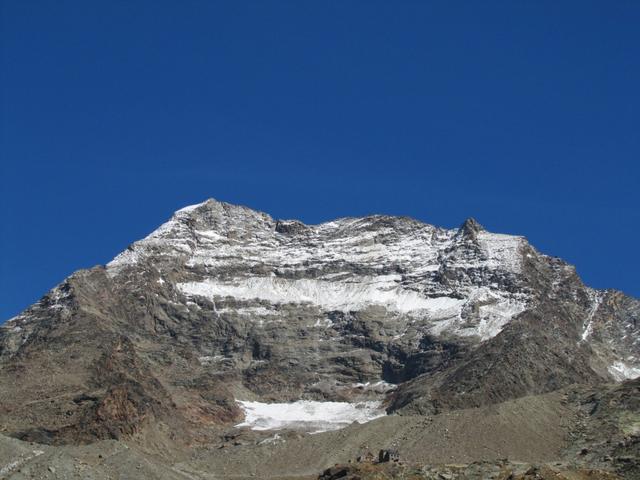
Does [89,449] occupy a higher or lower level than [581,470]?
higher

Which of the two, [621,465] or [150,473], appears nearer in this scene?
[621,465]

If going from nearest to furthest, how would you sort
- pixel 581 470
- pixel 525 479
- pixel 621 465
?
pixel 525 479
pixel 581 470
pixel 621 465

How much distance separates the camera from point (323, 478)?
17425 cm

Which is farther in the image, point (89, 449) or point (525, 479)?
point (89, 449)

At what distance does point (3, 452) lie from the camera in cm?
18312

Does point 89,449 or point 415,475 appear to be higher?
point 89,449

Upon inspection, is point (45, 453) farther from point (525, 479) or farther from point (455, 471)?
point (525, 479)

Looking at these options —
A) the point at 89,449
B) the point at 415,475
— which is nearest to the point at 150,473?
the point at 89,449

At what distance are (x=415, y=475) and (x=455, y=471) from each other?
474 cm

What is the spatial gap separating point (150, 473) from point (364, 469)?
123 feet

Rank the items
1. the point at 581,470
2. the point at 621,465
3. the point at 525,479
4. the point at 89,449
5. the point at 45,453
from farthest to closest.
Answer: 1. the point at 89,449
2. the point at 45,453
3. the point at 621,465
4. the point at 581,470
5. the point at 525,479

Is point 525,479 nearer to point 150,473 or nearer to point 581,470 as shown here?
point 581,470

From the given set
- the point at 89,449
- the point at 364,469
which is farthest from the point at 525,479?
the point at 89,449

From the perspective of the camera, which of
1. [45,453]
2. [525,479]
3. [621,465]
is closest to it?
[525,479]
